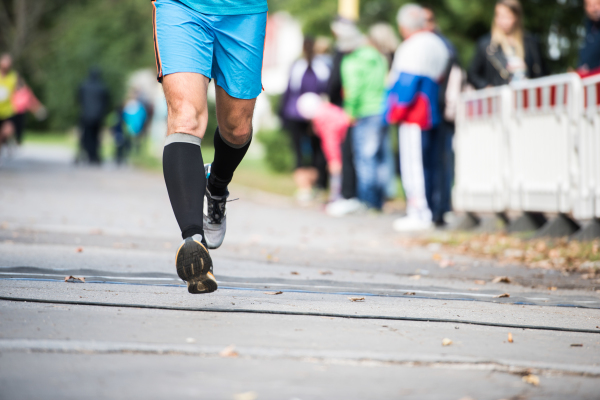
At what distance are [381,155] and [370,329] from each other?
8887 mm

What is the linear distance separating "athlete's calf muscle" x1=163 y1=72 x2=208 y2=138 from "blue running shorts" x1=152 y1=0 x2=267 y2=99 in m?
0.04

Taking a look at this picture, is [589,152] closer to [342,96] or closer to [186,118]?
[186,118]

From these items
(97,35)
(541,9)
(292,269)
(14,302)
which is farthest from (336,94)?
(97,35)

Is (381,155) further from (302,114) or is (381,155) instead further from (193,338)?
(193,338)

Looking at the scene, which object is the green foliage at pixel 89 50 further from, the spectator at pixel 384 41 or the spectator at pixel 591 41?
the spectator at pixel 591 41

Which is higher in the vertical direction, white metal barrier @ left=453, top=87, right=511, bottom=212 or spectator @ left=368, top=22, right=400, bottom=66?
spectator @ left=368, top=22, right=400, bottom=66

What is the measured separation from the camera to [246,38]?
405 centimetres

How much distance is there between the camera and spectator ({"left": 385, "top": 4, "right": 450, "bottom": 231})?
903 cm

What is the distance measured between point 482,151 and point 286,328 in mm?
5939

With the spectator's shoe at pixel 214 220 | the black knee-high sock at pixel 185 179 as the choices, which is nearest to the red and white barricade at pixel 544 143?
the spectator's shoe at pixel 214 220

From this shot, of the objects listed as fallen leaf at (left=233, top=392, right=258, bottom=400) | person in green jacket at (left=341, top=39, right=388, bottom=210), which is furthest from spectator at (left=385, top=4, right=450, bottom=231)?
fallen leaf at (left=233, top=392, right=258, bottom=400)

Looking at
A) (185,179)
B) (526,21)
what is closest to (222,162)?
(185,179)

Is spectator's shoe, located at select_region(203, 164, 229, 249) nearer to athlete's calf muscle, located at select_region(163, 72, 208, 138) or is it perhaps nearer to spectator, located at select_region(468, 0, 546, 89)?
athlete's calf muscle, located at select_region(163, 72, 208, 138)

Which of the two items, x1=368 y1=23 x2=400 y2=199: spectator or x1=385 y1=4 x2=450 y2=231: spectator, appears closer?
x1=385 y1=4 x2=450 y2=231: spectator
